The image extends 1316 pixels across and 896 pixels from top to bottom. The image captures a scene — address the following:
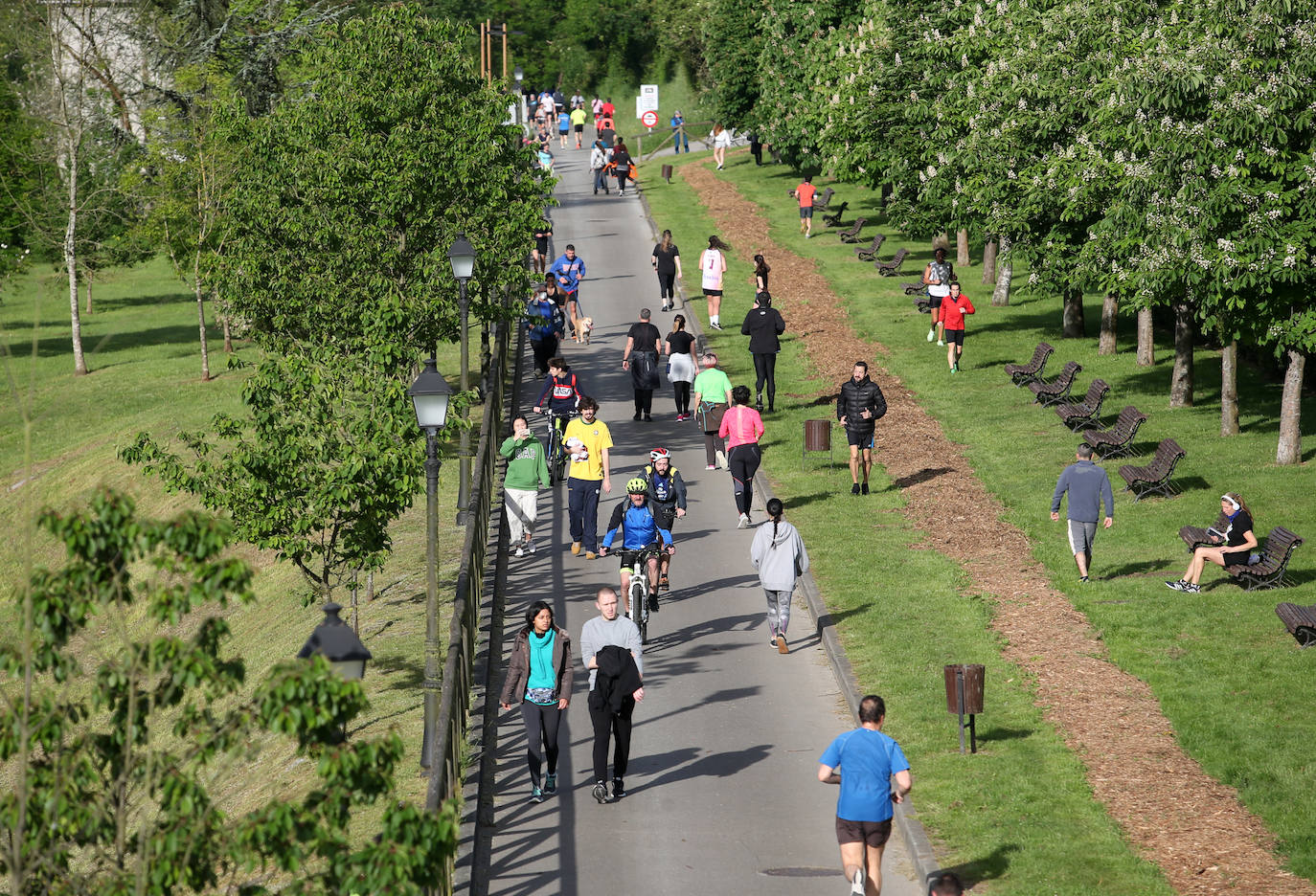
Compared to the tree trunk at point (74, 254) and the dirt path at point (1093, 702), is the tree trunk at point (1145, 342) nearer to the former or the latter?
the dirt path at point (1093, 702)

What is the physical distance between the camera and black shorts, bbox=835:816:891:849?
10.6m

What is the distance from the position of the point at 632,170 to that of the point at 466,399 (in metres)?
42.1

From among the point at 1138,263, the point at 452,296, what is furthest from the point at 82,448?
the point at 1138,263

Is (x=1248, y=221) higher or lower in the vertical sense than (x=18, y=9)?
lower

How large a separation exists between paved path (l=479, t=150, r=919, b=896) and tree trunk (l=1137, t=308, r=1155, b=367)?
40.4 ft

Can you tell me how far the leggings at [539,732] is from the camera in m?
12.8

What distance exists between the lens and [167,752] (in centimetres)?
710

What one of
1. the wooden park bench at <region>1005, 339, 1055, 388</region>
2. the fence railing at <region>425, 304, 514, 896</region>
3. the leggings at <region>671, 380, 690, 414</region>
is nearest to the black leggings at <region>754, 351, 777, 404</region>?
the leggings at <region>671, 380, 690, 414</region>

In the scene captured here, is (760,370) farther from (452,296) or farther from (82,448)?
(82,448)

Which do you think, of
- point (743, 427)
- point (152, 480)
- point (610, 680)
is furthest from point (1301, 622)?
point (152, 480)

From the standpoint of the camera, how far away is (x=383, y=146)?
24.9 m

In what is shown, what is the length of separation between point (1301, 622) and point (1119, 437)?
854 centimetres

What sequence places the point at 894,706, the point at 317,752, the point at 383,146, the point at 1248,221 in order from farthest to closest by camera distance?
the point at 383,146 → the point at 1248,221 → the point at 894,706 → the point at 317,752

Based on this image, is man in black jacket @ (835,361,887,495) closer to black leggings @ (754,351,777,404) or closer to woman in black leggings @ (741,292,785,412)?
woman in black leggings @ (741,292,785,412)
